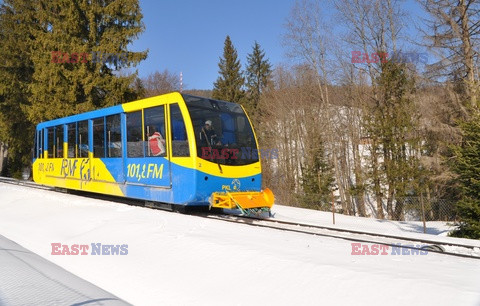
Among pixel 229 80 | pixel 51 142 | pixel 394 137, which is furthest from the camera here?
pixel 229 80

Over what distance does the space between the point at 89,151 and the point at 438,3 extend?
1617cm

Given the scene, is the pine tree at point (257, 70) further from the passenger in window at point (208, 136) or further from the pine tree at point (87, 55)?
the passenger in window at point (208, 136)

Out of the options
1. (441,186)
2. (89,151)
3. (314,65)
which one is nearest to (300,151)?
(314,65)

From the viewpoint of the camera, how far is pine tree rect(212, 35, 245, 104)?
1581 inches

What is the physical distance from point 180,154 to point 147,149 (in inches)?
55.2

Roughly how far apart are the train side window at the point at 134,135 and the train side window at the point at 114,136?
0.54 meters

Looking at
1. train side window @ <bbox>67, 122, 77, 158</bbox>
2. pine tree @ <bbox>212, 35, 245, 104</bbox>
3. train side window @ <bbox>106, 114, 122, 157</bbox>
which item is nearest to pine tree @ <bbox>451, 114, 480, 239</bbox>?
train side window @ <bbox>106, 114, 122, 157</bbox>

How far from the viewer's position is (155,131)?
372 inches

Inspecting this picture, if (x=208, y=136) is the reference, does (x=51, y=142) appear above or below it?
above

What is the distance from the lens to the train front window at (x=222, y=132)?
888cm

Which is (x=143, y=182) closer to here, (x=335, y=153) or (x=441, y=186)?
(x=441, y=186)

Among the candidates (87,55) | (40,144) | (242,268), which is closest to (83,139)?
(40,144)

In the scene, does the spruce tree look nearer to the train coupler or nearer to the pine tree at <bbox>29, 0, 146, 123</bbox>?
the pine tree at <bbox>29, 0, 146, 123</bbox>

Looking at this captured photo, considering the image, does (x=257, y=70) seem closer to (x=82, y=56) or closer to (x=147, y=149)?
(x=82, y=56)
